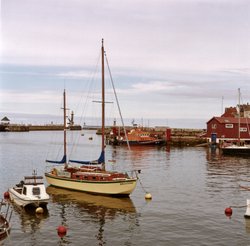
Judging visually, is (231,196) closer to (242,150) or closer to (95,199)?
(95,199)

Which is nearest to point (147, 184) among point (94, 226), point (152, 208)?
point (152, 208)

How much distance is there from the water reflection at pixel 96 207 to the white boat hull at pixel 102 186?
534 mm

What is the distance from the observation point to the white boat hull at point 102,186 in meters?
37.2

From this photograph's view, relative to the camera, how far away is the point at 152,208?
33.5 m

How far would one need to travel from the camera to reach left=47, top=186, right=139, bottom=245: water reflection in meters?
29.5

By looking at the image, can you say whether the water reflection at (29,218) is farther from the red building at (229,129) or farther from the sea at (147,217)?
the red building at (229,129)

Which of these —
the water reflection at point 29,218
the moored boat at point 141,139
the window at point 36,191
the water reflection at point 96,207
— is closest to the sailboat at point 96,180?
the water reflection at point 96,207

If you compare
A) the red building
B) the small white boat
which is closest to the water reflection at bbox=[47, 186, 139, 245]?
the small white boat

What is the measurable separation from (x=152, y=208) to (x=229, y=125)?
243 feet

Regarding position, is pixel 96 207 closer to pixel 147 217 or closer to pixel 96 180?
pixel 96 180

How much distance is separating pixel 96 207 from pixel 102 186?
4273 millimetres

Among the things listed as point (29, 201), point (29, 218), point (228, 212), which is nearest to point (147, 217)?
point (228, 212)

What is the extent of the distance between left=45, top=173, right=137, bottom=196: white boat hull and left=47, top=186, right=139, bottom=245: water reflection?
53cm

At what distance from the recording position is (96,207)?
33.8m
